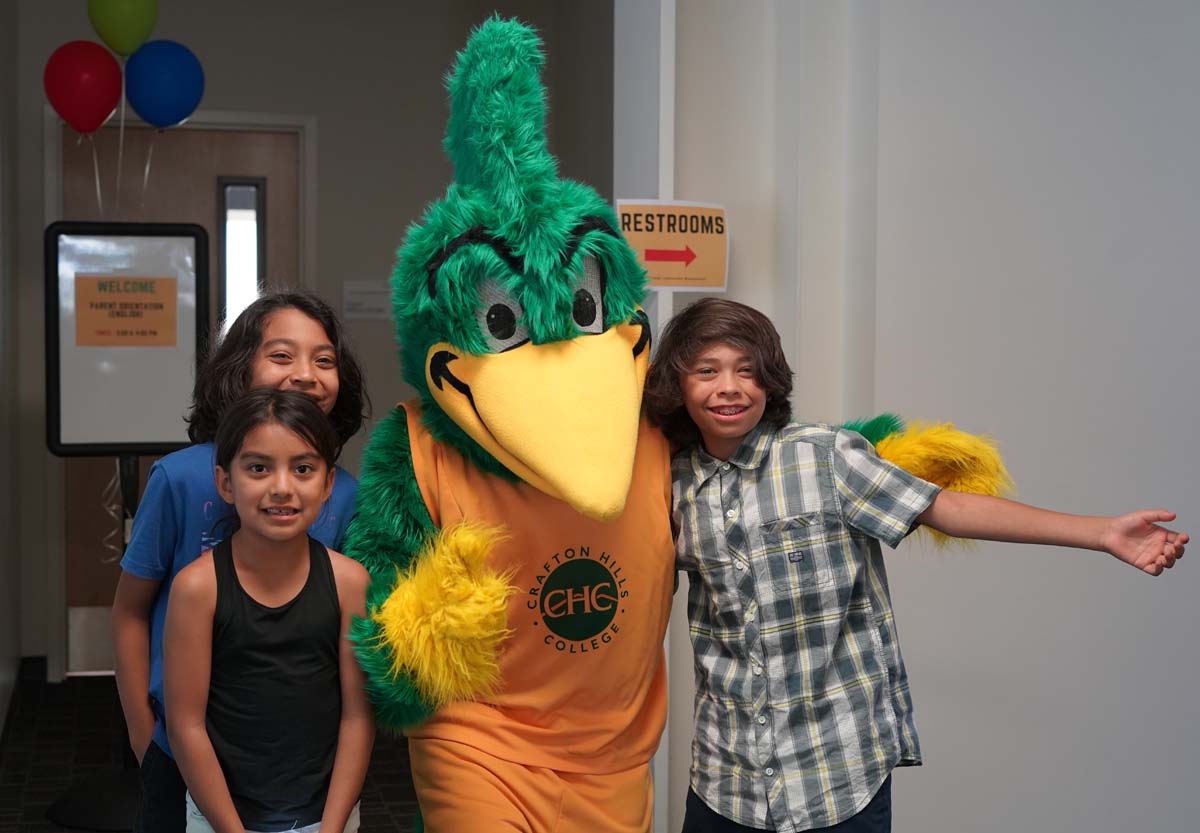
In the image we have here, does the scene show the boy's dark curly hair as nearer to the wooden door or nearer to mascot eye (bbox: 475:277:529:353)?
mascot eye (bbox: 475:277:529:353)

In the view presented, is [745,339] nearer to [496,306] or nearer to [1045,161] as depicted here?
[496,306]

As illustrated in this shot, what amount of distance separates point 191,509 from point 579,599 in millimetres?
543

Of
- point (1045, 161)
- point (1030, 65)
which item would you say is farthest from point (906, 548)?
point (1030, 65)

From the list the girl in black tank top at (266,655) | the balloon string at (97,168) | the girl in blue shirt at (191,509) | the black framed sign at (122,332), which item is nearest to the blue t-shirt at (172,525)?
the girl in blue shirt at (191,509)

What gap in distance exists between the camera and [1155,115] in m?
2.75

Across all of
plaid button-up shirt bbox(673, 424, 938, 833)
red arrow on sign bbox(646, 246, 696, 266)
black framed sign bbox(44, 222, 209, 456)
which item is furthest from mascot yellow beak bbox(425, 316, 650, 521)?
black framed sign bbox(44, 222, 209, 456)

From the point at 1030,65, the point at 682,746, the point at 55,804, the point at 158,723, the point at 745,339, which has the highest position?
the point at 1030,65

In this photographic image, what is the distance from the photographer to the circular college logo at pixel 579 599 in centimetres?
168

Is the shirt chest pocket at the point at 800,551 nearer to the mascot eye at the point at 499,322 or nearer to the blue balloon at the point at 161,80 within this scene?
the mascot eye at the point at 499,322

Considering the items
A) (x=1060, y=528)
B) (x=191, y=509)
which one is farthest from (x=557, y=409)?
(x=1060, y=528)

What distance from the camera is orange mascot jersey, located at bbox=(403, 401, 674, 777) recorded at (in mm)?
1668

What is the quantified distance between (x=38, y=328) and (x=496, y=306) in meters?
4.02

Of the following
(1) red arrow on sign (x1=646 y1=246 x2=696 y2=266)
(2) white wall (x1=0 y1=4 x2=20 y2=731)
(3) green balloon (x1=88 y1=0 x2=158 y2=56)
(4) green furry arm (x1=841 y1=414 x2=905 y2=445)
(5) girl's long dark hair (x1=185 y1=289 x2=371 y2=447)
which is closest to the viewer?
(5) girl's long dark hair (x1=185 y1=289 x2=371 y2=447)

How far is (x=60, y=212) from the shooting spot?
16.3 feet
